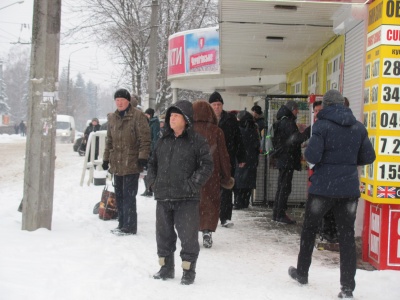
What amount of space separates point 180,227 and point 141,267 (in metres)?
0.74

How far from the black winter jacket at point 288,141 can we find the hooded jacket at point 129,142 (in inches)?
95.5

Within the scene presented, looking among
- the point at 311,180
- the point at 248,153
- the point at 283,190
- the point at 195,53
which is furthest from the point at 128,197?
the point at 195,53

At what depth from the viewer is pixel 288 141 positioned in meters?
8.23

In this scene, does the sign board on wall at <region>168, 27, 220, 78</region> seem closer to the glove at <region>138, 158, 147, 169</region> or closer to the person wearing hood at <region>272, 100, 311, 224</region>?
the person wearing hood at <region>272, 100, 311, 224</region>

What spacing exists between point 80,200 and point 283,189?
3898 millimetres

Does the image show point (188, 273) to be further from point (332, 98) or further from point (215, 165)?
point (332, 98)

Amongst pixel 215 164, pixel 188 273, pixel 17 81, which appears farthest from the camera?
pixel 17 81

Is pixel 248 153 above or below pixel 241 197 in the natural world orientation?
above

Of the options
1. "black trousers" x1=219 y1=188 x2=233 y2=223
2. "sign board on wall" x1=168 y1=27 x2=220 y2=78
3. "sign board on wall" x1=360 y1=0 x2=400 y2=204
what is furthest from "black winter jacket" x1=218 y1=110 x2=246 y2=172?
"sign board on wall" x1=168 y1=27 x2=220 y2=78

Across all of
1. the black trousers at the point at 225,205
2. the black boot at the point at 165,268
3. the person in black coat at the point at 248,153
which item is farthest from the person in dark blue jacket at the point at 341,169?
the person in black coat at the point at 248,153

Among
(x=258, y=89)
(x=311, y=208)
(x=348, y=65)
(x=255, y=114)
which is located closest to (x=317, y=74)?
(x=255, y=114)

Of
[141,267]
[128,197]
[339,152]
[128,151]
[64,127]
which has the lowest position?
[141,267]

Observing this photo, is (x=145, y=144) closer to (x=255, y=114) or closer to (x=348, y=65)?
(x=348, y=65)

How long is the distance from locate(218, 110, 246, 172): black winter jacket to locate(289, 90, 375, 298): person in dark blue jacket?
9.06 ft
